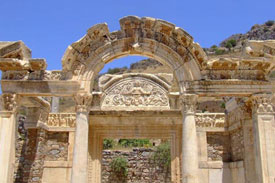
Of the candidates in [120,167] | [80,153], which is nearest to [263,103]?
[80,153]

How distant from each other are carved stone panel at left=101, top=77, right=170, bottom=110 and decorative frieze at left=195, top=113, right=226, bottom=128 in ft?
4.49

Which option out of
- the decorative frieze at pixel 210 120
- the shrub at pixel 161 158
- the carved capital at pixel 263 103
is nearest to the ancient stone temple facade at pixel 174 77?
the carved capital at pixel 263 103

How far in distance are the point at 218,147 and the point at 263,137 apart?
3482 mm

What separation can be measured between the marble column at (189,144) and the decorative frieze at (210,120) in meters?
3.40

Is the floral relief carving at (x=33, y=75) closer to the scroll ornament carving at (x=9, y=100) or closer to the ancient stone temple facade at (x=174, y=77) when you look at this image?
the ancient stone temple facade at (x=174, y=77)

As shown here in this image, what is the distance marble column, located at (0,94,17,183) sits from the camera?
905 centimetres

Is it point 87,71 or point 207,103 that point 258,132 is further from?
point 207,103

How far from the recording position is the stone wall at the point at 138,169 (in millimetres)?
18266

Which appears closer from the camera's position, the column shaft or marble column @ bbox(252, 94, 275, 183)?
the column shaft

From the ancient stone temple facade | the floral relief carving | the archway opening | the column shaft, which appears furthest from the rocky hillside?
the column shaft

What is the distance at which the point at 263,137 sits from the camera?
937 centimetres

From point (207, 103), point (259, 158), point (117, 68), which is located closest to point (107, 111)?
point (259, 158)

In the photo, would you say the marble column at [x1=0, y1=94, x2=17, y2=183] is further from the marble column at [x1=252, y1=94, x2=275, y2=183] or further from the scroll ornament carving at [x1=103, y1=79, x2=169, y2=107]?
the marble column at [x1=252, y1=94, x2=275, y2=183]

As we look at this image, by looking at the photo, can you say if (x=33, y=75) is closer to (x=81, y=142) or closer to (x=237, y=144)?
(x=81, y=142)
